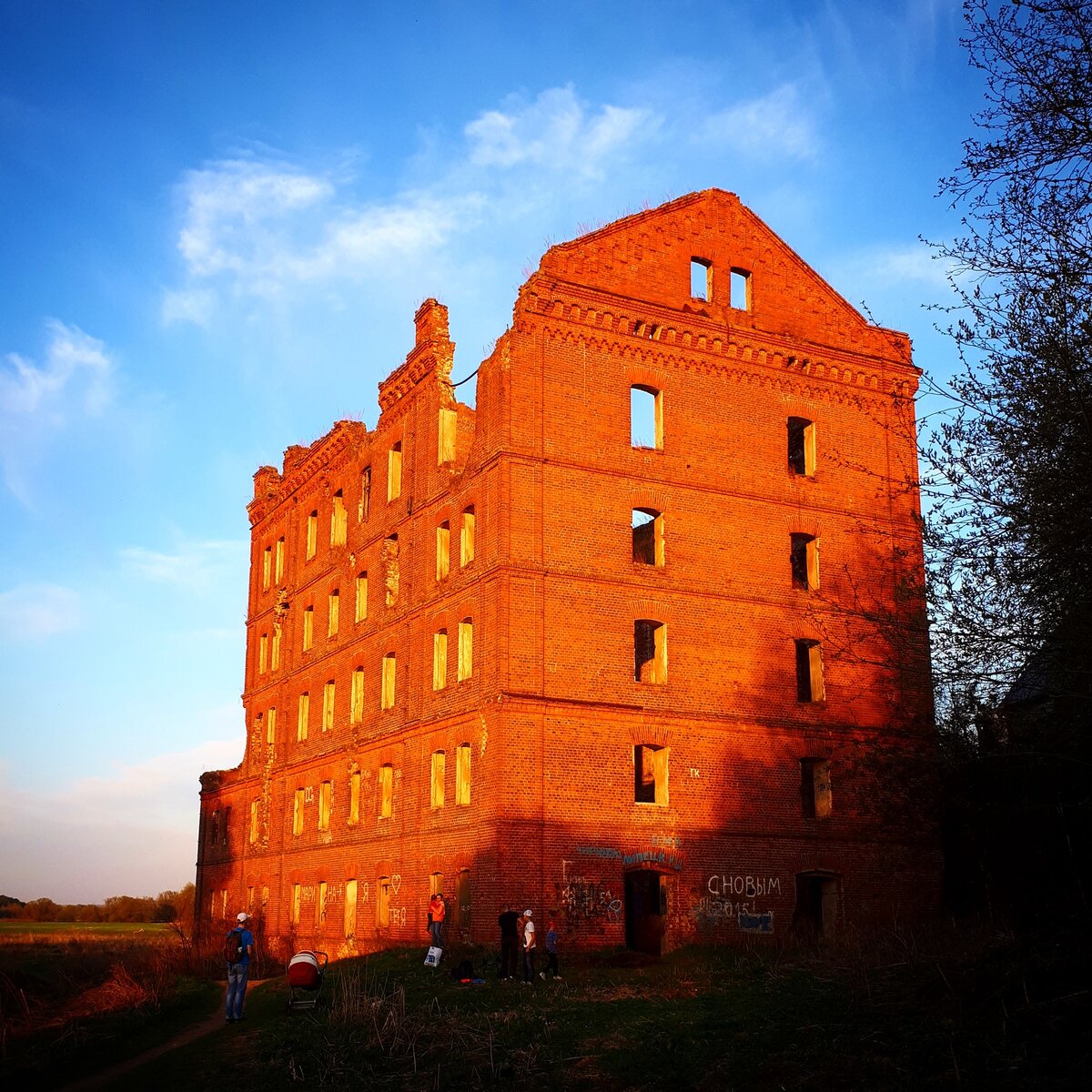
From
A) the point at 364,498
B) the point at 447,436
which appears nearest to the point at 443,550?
the point at 447,436

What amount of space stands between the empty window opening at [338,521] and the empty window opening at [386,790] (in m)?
7.74

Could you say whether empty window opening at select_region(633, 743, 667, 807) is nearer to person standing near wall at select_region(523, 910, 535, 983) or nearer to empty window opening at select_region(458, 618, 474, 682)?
empty window opening at select_region(458, 618, 474, 682)

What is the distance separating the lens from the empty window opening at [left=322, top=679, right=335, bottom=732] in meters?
33.5

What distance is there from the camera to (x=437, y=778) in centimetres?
2677

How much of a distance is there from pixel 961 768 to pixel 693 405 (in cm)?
1039

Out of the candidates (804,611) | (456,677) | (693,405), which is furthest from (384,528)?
(804,611)

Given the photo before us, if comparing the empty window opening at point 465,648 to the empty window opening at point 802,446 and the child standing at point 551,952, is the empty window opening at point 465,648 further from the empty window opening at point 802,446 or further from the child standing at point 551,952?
the empty window opening at point 802,446

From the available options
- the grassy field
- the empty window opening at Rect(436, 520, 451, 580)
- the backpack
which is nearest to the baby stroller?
the grassy field

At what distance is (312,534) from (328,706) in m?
5.75

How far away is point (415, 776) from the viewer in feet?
90.5

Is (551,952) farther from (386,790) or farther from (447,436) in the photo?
(447,436)

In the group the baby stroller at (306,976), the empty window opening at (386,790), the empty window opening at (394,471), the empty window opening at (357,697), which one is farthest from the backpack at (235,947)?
the empty window opening at (394,471)

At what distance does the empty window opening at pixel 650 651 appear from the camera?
26.2 metres

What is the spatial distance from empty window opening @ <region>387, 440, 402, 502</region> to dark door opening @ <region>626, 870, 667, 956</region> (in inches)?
441
